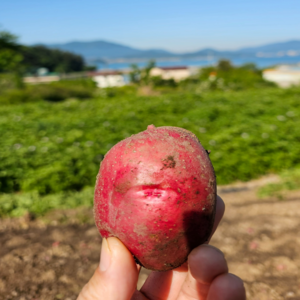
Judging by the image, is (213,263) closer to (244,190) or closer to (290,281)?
(290,281)

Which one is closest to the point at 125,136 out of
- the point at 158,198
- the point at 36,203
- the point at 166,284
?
the point at 36,203

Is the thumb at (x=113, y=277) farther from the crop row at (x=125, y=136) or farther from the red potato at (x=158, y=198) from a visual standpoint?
the crop row at (x=125, y=136)

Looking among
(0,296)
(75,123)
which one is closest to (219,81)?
(75,123)

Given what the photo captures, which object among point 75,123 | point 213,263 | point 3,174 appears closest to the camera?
point 213,263

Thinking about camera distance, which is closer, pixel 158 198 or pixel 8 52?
pixel 158 198

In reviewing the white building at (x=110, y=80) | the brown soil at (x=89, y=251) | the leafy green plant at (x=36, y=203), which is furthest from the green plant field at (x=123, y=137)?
the white building at (x=110, y=80)

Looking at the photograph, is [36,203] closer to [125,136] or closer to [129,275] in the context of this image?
[129,275]
